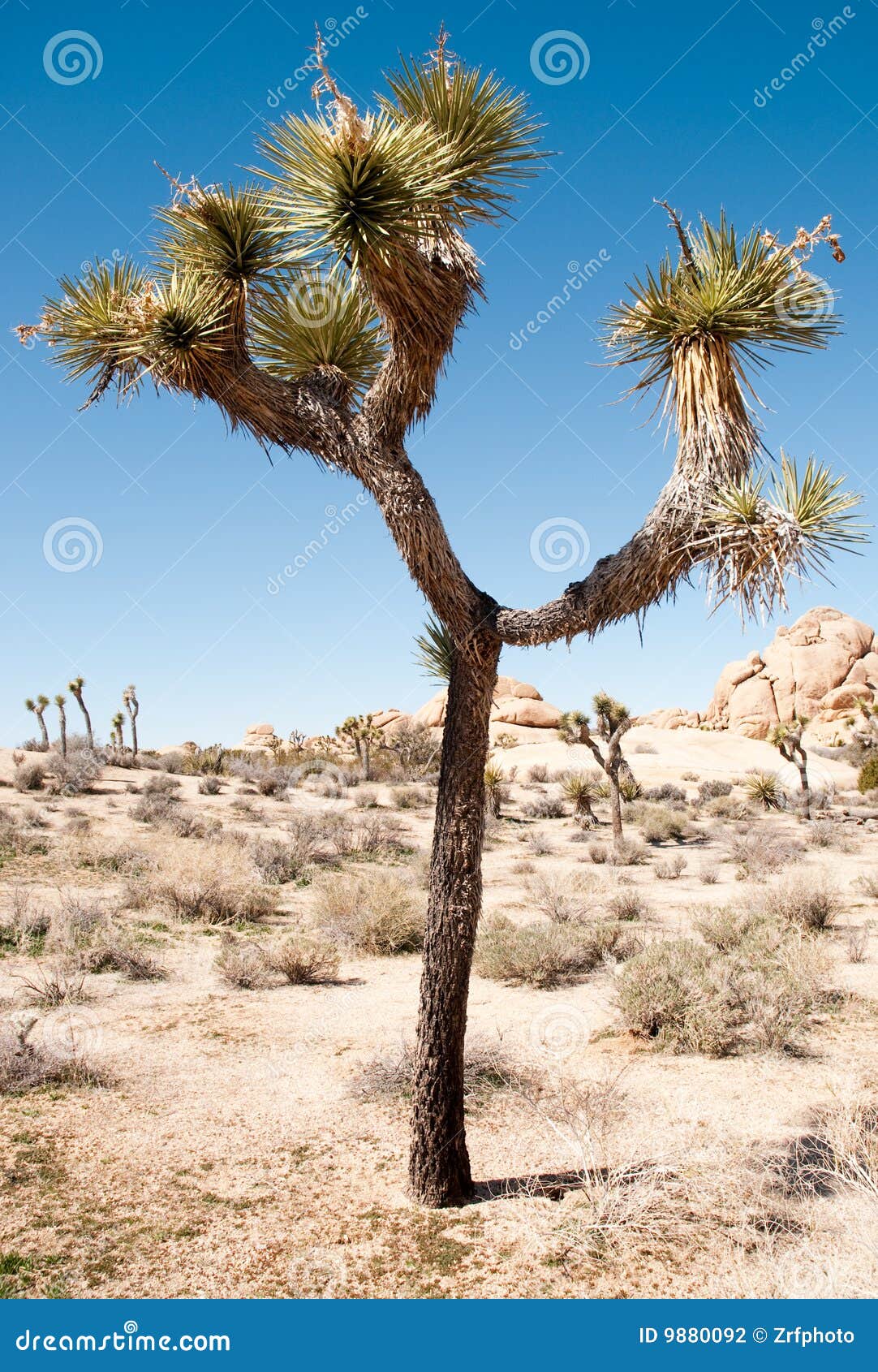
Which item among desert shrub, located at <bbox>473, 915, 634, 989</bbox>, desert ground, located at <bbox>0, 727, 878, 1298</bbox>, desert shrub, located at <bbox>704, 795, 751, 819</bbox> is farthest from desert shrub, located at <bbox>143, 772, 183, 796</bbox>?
desert shrub, located at <bbox>704, 795, 751, 819</bbox>

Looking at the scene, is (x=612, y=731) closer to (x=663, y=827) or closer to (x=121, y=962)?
(x=663, y=827)

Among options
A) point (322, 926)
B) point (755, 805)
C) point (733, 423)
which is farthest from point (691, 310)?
point (755, 805)

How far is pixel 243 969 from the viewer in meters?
9.62

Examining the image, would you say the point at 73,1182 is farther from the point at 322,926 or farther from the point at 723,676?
the point at 723,676

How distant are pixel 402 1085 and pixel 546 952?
3.33 m

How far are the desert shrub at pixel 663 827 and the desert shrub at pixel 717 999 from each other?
39.5 ft

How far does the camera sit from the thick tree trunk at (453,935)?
486 centimetres

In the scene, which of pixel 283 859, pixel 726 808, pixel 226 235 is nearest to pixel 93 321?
pixel 226 235

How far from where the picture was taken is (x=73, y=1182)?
5.09 m

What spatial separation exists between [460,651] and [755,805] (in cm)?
2428

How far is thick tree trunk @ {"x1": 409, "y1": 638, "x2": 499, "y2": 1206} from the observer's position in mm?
4859

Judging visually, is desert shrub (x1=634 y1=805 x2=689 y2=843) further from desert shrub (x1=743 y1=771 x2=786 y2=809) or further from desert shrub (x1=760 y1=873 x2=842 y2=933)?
desert shrub (x1=760 y1=873 x2=842 y2=933)

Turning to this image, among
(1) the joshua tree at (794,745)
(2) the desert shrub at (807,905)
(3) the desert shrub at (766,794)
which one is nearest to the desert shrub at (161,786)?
(2) the desert shrub at (807,905)

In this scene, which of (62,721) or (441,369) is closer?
(441,369)
